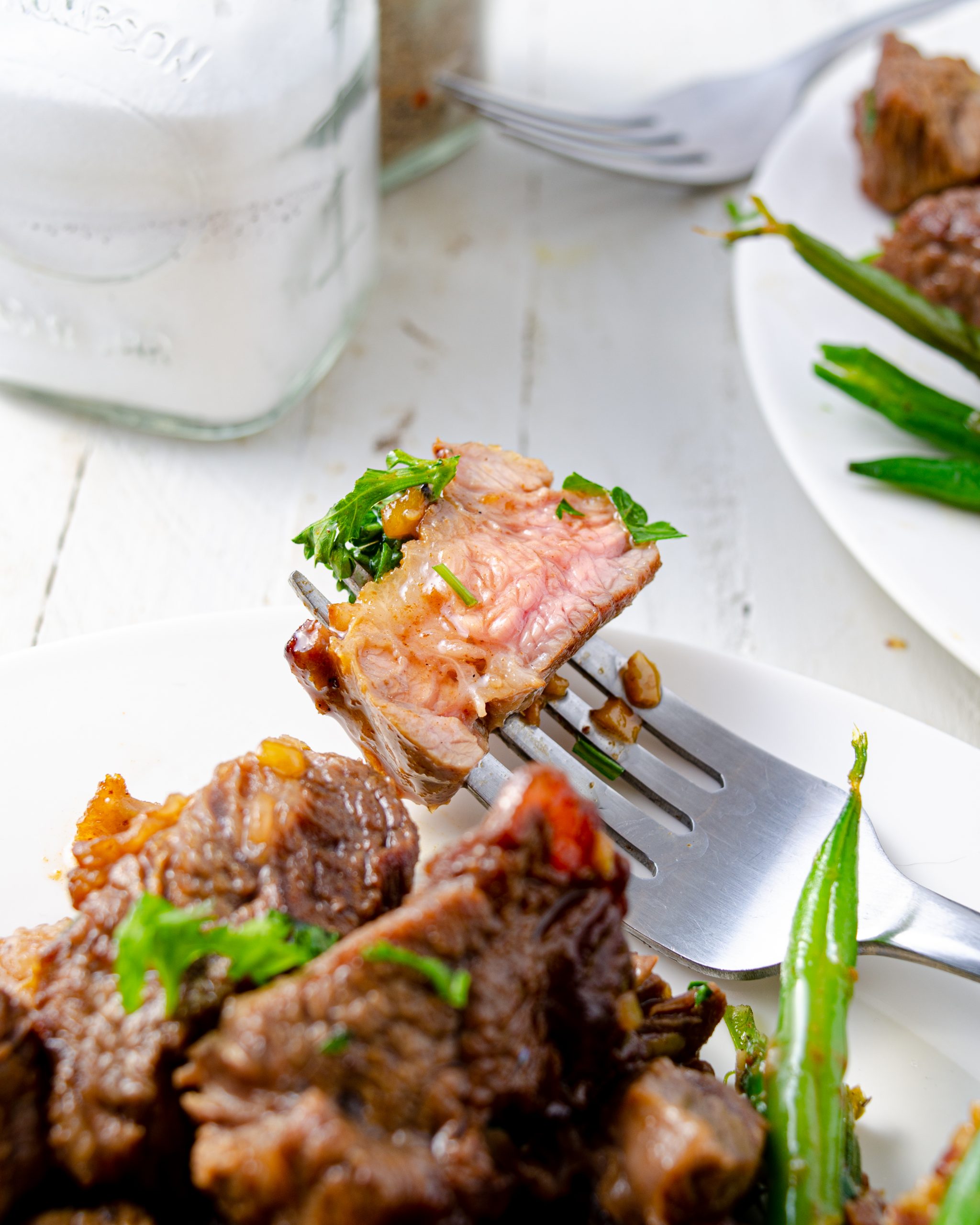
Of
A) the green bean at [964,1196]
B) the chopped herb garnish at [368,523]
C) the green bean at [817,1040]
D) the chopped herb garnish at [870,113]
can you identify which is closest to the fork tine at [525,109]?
the chopped herb garnish at [870,113]

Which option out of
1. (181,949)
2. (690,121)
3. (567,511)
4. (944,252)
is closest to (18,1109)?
(181,949)

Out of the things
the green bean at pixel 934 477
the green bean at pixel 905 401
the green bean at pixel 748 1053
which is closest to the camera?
the green bean at pixel 748 1053

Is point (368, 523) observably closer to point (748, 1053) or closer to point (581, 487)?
point (581, 487)

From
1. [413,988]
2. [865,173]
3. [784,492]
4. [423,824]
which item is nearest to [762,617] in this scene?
[784,492]

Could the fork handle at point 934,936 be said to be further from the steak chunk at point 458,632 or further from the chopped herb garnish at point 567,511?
the chopped herb garnish at point 567,511

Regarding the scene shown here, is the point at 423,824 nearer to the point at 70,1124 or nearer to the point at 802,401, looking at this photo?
the point at 70,1124

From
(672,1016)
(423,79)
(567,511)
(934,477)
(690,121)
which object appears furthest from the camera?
(690,121)
